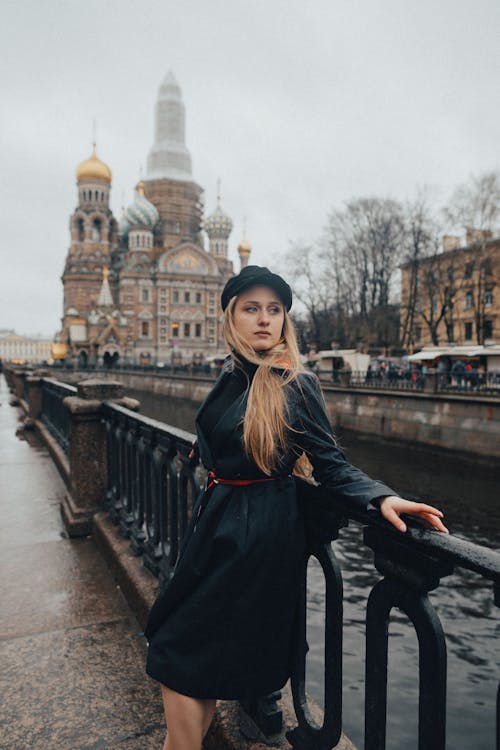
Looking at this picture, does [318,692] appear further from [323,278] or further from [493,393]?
[323,278]

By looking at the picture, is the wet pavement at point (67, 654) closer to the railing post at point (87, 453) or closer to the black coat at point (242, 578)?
the railing post at point (87, 453)

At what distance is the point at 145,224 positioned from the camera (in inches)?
2985

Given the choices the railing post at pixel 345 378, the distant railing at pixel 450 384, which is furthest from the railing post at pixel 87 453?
the railing post at pixel 345 378

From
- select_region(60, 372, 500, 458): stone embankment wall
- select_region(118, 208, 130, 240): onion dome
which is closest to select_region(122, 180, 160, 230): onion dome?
select_region(118, 208, 130, 240): onion dome

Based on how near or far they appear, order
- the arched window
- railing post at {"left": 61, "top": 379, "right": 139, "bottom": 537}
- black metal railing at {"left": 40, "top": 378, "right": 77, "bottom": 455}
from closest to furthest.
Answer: railing post at {"left": 61, "top": 379, "right": 139, "bottom": 537} < black metal railing at {"left": 40, "top": 378, "right": 77, "bottom": 455} < the arched window

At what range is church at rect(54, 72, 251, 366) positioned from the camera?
7038cm

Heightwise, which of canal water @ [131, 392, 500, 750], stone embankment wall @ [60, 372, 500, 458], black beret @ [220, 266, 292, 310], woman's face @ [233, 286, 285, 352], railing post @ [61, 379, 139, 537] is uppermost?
black beret @ [220, 266, 292, 310]

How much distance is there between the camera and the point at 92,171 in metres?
77.6

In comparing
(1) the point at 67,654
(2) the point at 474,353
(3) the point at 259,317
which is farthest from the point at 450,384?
(3) the point at 259,317

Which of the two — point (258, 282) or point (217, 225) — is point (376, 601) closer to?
point (258, 282)

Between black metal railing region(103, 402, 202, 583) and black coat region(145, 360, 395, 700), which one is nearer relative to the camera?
black coat region(145, 360, 395, 700)

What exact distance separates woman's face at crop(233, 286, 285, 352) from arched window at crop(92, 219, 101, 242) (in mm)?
81147

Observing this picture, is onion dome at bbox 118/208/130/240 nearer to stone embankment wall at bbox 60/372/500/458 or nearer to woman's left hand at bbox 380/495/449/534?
stone embankment wall at bbox 60/372/500/458

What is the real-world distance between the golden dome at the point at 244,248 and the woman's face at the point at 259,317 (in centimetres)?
8568
